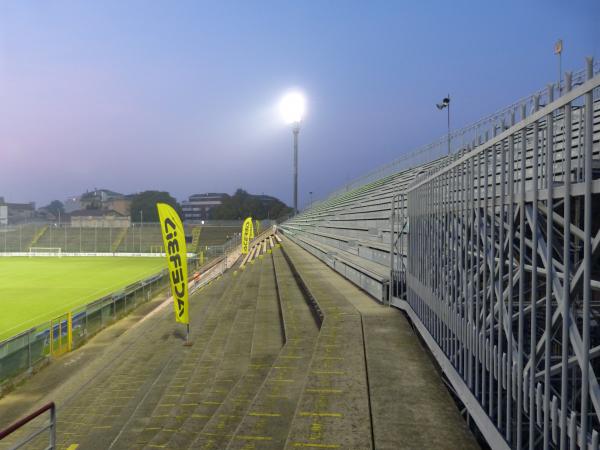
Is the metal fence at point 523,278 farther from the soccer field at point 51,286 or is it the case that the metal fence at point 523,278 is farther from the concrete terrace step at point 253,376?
the soccer field at point 51,286

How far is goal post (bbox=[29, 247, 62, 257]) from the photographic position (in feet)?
204

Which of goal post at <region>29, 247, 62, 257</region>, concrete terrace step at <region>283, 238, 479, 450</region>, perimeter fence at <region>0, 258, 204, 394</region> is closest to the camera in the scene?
concrete terrace step at <region>283, 238, 479, 450</region>

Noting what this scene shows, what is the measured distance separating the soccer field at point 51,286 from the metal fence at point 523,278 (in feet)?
62.4

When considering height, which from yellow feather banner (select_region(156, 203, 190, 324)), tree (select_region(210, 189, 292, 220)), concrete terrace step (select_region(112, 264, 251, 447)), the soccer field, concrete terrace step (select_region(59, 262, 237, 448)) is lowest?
the soccer field

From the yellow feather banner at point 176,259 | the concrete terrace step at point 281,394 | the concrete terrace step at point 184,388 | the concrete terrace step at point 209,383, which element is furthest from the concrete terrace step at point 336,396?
the yellow feather banner at point 176,259

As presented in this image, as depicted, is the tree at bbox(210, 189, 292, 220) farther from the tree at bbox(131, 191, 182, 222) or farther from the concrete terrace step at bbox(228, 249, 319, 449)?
the concrete terrace step at bbox(228, 249, 319, 449)

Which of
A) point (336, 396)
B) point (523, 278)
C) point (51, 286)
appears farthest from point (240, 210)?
point (523, 278)

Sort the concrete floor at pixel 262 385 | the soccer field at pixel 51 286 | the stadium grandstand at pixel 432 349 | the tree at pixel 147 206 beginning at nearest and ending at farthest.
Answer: the stadium grandstand at pixel 432 349
the concrete floor at pixel 262 385
the soccer field at pixel 51 286
the tree at pixel 147 206

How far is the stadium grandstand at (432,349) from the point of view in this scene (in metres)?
3.13

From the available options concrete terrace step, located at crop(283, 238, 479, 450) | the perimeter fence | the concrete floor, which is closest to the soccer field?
the perimeter fence

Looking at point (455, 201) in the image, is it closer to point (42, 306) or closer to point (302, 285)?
point (302, 285)

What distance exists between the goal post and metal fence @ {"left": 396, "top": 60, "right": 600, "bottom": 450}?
219 feet

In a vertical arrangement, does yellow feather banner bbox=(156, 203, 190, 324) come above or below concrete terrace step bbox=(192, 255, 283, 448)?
above

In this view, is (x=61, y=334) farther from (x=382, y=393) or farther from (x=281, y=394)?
(x=382, y=393)
